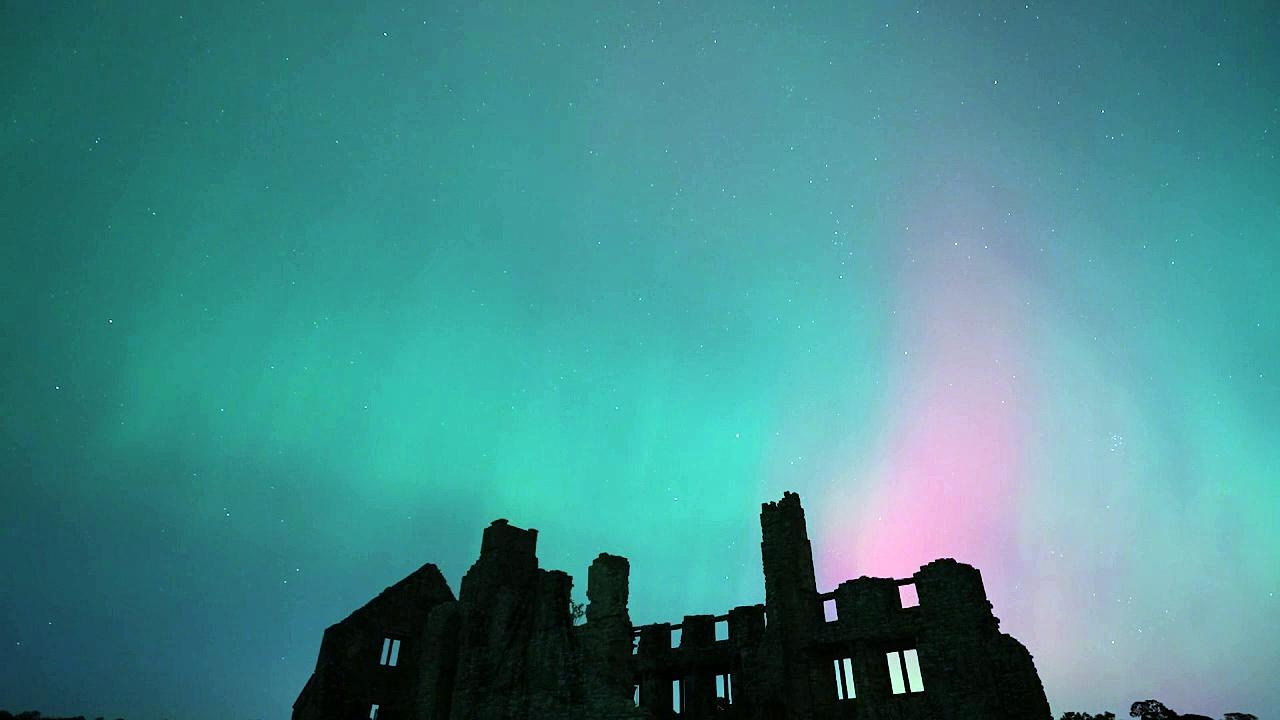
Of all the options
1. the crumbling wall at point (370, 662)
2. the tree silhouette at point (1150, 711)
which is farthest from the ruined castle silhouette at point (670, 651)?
the tree silhouette at point (1150, 711)

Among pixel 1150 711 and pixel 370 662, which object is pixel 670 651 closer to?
pixel 370 662

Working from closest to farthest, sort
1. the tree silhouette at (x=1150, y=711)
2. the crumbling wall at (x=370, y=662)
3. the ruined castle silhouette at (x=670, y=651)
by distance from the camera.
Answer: the ruined castle silhouette at (x=670, y=651) < the crumbling wall at (x=370, y=662) < the tree silhouette at (x=1150, y=711)

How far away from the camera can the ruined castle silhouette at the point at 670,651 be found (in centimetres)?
2022

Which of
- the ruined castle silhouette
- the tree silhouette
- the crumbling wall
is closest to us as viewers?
the ruined castle silhouette

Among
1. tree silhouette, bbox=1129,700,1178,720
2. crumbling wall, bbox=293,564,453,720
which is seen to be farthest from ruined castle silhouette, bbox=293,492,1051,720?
tree silhouette, bbox=1129,700,1178,720

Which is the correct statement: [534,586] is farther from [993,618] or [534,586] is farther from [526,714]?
[993,618]

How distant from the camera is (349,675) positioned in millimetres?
28328

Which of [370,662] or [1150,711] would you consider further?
[1150,711]

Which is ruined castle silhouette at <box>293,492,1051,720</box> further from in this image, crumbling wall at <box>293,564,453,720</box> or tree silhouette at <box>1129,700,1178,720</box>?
tree silhouette at <box>1129,700,1178,720</box>

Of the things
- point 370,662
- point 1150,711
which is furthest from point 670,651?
Answer: point 1150,711

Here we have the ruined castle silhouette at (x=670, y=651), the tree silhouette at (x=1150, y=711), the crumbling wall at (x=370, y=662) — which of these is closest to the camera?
the ruined castle silhouette at (x=670, y=651)

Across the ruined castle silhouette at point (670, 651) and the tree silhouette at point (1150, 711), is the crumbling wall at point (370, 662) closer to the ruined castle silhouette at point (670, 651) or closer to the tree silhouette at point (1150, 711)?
the ruined castle silhouette at point (670, 651)

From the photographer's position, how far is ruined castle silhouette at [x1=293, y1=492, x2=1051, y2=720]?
20.2 metres

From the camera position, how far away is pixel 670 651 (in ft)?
116
